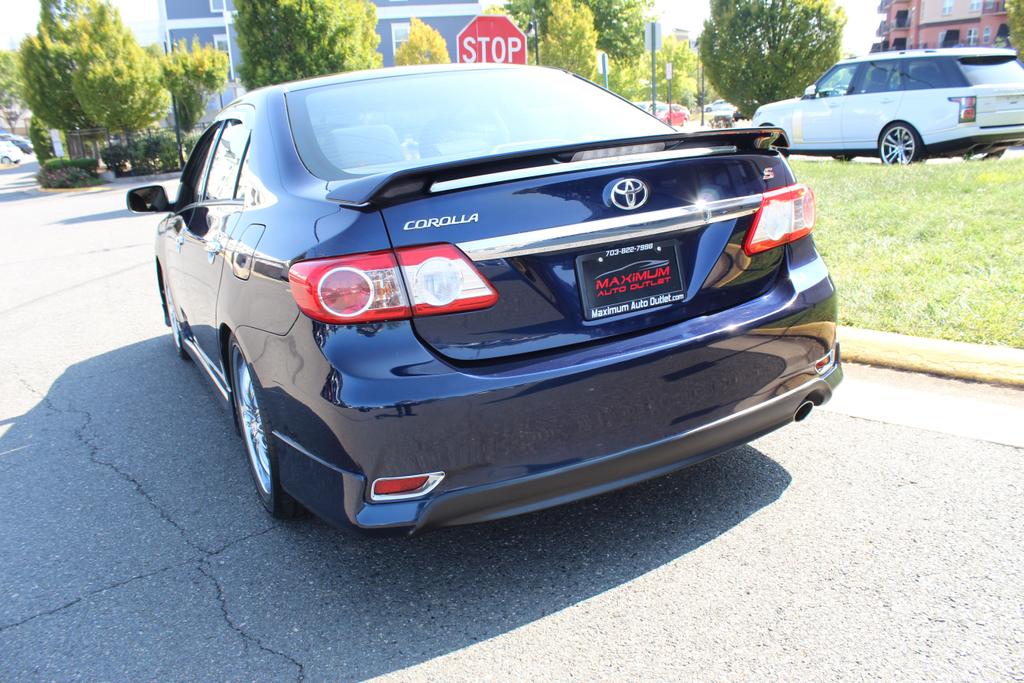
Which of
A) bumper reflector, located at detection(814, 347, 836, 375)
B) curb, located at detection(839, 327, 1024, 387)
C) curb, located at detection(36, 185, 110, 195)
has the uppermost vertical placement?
bumper reflector, located at detection(814, 347, 836, 375)

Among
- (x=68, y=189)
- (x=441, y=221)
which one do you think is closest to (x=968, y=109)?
(x=441, y=221)

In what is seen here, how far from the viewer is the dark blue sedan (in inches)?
96.7

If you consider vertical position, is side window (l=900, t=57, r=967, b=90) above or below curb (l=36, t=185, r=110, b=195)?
above

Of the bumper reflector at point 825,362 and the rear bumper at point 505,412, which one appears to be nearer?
the rear bumper at point 505,412

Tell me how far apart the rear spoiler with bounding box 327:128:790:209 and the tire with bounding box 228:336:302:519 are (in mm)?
852

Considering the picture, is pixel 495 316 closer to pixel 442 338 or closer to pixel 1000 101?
pixel 442 338

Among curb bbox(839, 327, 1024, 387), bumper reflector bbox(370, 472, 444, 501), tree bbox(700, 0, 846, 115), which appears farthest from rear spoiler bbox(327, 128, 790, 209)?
tree bbox(700, 0, 846, 115)

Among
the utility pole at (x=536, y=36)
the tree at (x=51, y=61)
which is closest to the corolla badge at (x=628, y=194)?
the utility pole at (x=536, y=36)

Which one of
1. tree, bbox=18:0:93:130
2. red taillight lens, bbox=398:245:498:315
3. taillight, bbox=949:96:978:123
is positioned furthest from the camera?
tree, bbox=18:0:93:130

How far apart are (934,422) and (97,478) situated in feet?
12.4

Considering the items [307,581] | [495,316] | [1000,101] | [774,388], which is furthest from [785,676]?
[1000,101]

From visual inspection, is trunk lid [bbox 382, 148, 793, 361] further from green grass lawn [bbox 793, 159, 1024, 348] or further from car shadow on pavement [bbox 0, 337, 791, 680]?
green grass lawn [bbox 793, 159, 1024, 348]

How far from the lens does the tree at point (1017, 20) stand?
23.3 metres

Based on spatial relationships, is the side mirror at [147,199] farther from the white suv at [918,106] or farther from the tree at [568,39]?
the tree at [568,39]
